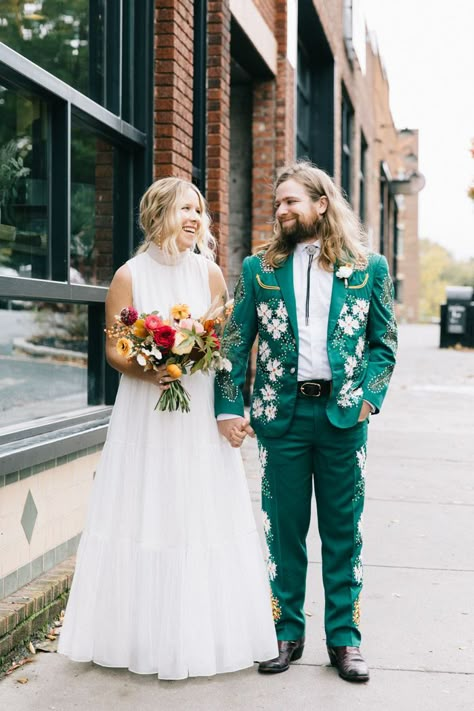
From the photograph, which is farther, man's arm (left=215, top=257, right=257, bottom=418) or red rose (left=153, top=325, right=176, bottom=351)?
man's arm (left=215, top=257, right=257, bottom=418)

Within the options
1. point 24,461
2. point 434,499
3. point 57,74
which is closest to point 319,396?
point 24,461

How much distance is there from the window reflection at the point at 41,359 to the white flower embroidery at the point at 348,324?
6.50ft

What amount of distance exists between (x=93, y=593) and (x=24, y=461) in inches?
31.4

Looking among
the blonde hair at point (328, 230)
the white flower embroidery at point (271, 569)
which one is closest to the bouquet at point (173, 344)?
the blonde hair at point (328, 230)

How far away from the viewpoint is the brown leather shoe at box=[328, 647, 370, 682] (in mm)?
3816

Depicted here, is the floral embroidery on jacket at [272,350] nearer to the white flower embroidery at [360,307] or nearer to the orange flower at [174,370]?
the white flower embroidery at [360,307]

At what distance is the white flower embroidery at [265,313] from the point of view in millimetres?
3783

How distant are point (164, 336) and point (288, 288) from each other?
21.2 inches

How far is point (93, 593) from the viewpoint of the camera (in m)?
3.77

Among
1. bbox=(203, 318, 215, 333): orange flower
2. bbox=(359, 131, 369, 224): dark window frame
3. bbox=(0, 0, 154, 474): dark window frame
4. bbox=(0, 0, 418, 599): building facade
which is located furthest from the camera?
bbox=(359, 131, 369, 224): dark window frame

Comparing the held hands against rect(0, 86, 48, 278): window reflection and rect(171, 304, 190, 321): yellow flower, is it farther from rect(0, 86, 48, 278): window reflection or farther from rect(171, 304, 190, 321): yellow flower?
rect(0, 86, 48, 278): window reflection

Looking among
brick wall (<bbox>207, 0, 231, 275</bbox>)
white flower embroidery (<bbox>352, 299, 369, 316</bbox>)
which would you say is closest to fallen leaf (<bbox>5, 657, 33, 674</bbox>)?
white flower embroidery (<bbox>352, 299, 369, 316</bbox>)

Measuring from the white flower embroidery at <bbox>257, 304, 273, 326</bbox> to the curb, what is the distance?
160cm

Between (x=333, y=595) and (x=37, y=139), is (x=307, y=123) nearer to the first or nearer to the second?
(x=37, y=139)
